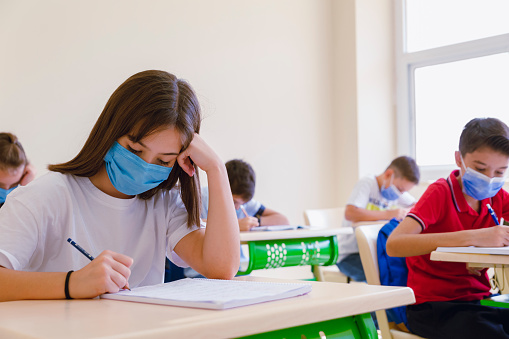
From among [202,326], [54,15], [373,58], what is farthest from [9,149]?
[373,58]

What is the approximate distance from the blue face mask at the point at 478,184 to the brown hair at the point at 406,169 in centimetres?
207

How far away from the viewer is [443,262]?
198cm

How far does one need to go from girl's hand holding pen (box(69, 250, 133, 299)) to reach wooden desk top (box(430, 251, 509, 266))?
3.45 ft

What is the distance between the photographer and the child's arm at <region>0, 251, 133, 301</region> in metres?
0.96

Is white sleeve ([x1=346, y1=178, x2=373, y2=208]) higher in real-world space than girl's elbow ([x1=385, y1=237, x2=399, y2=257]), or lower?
lower

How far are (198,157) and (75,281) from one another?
0.41 metres

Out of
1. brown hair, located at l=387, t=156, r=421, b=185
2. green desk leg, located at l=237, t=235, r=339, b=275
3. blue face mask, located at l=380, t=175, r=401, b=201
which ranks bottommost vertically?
green desk leg, located at l=237, t=235, r=339, b=275

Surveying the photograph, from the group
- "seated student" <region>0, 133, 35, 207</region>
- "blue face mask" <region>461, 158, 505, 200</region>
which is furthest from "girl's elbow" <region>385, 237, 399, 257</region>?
"seated student" <region>0, 133, 35, 207</region>

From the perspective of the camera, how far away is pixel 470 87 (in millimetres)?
4926

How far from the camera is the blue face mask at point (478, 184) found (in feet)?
6.69

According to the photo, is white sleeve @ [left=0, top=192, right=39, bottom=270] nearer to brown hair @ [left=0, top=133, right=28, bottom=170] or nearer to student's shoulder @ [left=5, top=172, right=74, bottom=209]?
student's shoulder @ [left=5, top=172, right=74, bottom=209]

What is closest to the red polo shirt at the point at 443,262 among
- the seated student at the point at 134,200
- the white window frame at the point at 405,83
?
the seated student at the point at 134,200

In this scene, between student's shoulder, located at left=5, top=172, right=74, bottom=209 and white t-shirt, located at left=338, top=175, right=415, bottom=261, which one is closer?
student's shoulder, located at left=5, top=172, right=74, bottom=209

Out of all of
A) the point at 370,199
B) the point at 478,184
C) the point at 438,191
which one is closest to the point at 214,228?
the point at 438,191
